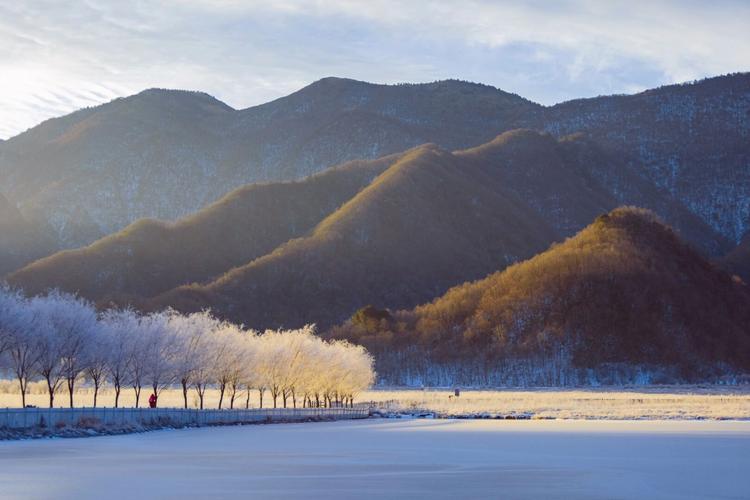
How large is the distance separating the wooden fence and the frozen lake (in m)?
3.26

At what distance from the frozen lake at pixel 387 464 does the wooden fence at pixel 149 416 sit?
3261 mm

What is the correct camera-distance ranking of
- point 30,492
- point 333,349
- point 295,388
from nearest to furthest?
point 30,492 < point 295,388 < point 333,349

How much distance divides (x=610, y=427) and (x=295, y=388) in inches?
1744

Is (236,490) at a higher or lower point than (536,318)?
lower

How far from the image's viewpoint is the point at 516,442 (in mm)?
58594

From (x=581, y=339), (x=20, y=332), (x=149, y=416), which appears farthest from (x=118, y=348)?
(x=581, y=339)

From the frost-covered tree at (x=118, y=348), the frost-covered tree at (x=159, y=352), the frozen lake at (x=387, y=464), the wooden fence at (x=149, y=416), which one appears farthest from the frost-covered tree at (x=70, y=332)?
the frozen lake at (x=387, y=464)

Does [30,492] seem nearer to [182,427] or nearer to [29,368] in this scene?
[182,427]

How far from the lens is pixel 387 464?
44.7 m

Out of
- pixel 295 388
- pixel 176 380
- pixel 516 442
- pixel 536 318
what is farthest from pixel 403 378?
pixel 516 442

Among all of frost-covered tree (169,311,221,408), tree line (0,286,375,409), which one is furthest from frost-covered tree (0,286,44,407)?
frost-covered tree (169,311,221,408)

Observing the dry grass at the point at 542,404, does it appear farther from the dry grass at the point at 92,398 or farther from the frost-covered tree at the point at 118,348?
the frost-covered tree at the point at 118,348

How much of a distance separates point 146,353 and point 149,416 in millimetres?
15218

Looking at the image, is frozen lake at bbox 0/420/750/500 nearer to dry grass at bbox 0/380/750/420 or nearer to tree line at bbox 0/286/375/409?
tree line at bbox 0/286/375/409
